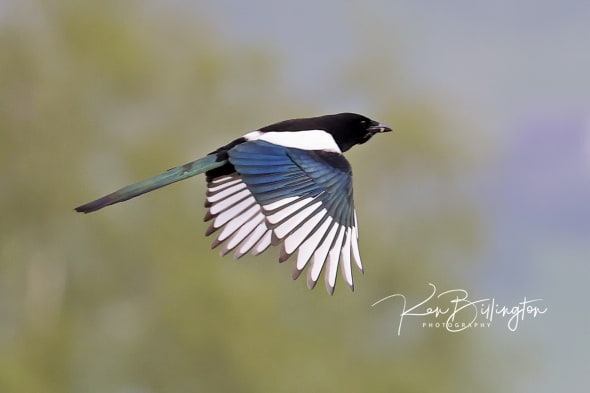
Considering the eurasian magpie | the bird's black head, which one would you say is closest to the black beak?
the bird's black head

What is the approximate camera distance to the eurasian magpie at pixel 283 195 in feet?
5.20

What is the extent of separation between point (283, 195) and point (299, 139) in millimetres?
147

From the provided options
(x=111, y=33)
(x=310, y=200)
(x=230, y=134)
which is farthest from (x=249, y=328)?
(x=310, y=200)

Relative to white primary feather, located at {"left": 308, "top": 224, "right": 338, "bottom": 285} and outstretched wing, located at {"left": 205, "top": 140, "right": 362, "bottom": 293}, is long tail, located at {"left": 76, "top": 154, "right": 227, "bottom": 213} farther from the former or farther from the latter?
white primary feather, located at {"left": 308, "top": 224, "right": 338, "bottom": 285}

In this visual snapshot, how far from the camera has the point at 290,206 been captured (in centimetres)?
165

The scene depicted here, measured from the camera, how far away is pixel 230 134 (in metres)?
3.90

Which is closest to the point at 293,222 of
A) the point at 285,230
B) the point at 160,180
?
the point at 285,230

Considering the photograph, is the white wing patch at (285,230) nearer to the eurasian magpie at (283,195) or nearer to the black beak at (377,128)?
the eurasian magpie at (283,195)

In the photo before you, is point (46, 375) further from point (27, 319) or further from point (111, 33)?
point (111, 33)

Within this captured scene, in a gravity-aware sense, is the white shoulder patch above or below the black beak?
above

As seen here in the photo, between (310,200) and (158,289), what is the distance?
2.44 meters

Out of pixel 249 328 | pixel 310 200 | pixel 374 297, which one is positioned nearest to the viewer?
pixel 310 200

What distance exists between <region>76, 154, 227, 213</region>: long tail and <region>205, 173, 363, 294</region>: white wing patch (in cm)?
9

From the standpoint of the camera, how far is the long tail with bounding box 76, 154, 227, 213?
1.52 m
